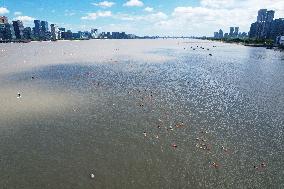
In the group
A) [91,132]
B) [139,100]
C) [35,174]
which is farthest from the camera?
[139,100]

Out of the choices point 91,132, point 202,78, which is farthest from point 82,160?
point 202,78

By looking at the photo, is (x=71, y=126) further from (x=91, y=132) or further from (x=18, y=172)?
(x=18, y=172)

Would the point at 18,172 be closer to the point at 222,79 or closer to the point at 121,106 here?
the point at 121,106

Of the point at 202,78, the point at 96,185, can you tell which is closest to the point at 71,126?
the point at 96,185

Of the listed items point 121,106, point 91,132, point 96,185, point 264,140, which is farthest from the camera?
point 121,106

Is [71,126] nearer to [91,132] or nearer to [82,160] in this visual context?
[91,132]

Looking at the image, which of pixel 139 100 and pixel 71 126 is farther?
pixel 139 100

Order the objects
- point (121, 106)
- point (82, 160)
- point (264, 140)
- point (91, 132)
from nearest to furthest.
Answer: point (82, 160)
point (264, 140)
point (91, 132)
point (121, 106)

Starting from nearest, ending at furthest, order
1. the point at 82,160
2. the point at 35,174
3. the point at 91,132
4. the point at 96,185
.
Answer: the point at 96,185, the point at 35,174, the point at 82,160, the point at 91,132

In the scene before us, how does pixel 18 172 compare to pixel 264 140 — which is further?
pixel 264 140
